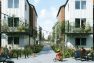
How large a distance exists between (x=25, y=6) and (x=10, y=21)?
12.1 ft

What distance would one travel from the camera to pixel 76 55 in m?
36.8

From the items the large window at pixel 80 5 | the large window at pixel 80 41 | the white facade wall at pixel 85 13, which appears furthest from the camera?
the large window at pixel 80 41

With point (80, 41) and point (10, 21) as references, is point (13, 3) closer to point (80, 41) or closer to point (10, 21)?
point (10, 21)

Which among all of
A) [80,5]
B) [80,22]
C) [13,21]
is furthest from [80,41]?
[13,21]

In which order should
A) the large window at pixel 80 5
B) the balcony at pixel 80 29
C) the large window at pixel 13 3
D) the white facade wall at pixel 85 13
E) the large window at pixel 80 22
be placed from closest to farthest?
1. the balcony at pixel 80 29
2. the large window at pixel 80 22
3. the large window at pixel 13 3
4. the large window at pixel 80 5
5. the white facade wall at pixel 85 13

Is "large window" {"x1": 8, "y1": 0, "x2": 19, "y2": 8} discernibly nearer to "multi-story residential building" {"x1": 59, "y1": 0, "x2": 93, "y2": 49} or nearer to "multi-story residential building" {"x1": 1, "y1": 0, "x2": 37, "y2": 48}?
"multi-story residential building" {"x1": 1, "y1": 0, "x2": 37, "y2": 48}

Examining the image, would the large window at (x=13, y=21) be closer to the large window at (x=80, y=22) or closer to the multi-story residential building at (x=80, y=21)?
the multi-story residential building at (x=80, y=21)

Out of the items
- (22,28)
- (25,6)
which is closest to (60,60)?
(22,28)

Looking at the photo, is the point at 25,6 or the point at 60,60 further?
the point at 25,6

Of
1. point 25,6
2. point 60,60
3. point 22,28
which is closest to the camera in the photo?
point 60,60

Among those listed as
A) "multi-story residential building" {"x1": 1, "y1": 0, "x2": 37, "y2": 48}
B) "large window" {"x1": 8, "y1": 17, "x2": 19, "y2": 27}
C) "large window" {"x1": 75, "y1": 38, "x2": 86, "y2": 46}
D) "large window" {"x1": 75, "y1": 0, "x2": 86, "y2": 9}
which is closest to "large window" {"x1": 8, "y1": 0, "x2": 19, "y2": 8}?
"multi-story residential building" {"x1": 1, "y1": 0, "x2": 37, "y2": 48}

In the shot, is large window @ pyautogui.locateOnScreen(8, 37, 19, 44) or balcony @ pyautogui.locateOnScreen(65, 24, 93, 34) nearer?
balcony @ pyautogui.locateOnScreen(65, 24, 93, 34)

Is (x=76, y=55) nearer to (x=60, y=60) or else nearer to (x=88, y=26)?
(x=60, y=60)

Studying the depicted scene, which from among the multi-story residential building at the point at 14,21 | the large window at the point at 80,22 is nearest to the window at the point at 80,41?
the large window at the point at 80,22
